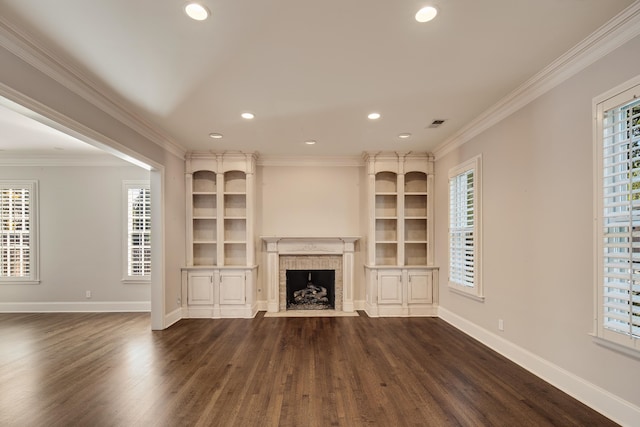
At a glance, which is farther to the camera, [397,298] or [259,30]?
[397,298]

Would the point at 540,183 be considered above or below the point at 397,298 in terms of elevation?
above

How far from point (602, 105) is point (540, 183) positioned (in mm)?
818

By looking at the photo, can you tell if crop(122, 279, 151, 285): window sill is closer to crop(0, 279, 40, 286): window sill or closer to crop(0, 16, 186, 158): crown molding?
crop(0, 279, 40, 286): window sill

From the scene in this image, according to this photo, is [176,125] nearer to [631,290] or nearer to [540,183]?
[540,183]

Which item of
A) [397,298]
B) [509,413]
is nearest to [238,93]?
[509,413]

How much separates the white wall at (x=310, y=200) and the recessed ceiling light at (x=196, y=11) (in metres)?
3.72

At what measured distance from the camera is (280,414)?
2322mm

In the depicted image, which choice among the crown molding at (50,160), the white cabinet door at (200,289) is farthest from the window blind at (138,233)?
the white cabinet door at (200,289)

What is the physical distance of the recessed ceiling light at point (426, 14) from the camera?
1.90 m

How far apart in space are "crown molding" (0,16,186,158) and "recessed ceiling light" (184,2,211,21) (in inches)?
50.1

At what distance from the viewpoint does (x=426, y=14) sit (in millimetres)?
1950

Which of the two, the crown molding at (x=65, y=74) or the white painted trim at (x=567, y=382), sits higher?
the crown molding at (x=65, y=74)

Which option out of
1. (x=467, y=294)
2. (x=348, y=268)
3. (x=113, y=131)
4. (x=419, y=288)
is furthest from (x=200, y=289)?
(x=467, y=294)

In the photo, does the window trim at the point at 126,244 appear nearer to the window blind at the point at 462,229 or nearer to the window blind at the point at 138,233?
the window blind at the point at 138,233
